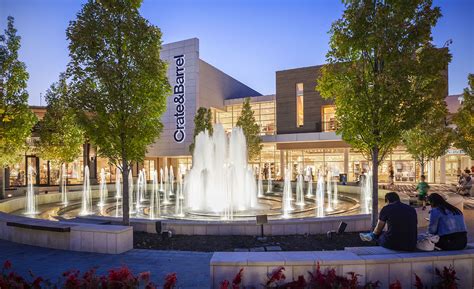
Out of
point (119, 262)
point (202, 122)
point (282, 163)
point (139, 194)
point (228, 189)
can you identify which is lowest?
point (139, 194)

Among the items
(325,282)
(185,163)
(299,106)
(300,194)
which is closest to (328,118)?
(299,106)

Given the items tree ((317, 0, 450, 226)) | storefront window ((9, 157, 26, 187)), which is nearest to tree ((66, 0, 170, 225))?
tree ((317, 0, 450, 226))

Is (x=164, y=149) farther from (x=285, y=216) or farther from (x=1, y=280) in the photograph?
(x=1, y=280)

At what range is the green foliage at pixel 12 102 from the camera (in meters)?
15.3

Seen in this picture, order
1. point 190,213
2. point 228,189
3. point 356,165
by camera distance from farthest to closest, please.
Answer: point 356,165 < point 228,189 < point 190,213

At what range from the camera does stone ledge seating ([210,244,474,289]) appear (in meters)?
5.18

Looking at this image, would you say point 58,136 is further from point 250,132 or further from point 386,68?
point 386,68

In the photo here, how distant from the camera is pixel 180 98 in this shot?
38.6 meters

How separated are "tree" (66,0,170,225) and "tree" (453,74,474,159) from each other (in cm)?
1734

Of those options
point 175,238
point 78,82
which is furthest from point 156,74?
point 175,238

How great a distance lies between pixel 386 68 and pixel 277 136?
26.4 m

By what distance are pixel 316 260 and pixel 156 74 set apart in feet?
24.1

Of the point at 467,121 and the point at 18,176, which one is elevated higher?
the point at 467,121

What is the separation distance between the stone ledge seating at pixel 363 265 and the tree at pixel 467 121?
1549 cm
